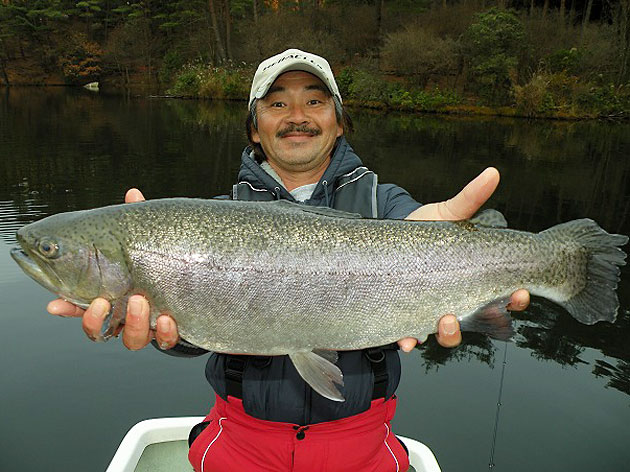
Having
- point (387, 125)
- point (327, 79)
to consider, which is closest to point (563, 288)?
point (327, 79)

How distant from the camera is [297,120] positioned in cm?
333

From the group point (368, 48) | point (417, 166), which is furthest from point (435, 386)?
point (368, 48)

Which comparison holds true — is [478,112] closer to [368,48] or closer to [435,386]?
[368,48]

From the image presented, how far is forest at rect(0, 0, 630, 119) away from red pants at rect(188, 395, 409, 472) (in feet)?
101

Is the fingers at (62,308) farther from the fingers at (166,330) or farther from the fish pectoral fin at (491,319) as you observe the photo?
the fish pectoral fin at (491,319)

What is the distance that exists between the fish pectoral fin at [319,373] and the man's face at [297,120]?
1.38m

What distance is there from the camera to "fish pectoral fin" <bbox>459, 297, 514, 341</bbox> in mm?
2650

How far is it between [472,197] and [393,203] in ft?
2.18

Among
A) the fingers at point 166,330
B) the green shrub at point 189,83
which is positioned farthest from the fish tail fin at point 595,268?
the green shrub at point 189,83

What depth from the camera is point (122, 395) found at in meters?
5.77

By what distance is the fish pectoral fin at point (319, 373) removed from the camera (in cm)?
246

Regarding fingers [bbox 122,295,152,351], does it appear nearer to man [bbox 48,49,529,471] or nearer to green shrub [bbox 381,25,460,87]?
man [bbox 48,49,529,471]

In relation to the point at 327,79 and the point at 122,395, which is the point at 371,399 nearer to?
the point at 327,79

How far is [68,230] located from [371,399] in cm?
183
